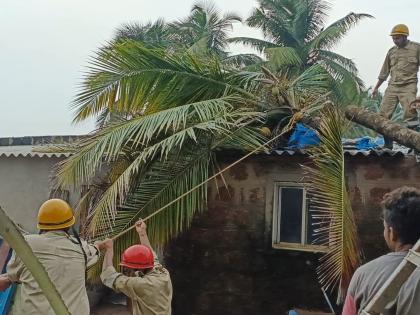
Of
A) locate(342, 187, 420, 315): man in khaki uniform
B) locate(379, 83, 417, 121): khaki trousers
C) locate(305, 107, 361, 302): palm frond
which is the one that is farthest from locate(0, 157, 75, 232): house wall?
locate(342, 187, 420, 315): man in khaki uniform

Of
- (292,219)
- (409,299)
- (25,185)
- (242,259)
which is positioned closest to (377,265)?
(409,299)

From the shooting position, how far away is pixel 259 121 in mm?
7855

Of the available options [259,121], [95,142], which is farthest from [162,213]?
[259,121]

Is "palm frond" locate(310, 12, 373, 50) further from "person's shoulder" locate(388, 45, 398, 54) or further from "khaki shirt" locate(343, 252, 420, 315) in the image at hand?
"khaki shirt" locate(343, 252, 420, 315)

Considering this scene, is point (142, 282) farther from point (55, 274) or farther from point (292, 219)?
point (292, 219)

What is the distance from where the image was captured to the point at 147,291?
4391mm

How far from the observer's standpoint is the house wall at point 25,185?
33.4ft

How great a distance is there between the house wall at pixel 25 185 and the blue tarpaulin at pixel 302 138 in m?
4.33

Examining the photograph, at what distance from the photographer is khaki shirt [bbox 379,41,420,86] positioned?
8.35 m

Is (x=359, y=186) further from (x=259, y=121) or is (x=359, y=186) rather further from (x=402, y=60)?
(x=402, y=60)

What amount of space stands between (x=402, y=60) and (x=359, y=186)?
2.08m

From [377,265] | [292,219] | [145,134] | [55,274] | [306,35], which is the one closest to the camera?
[377,265]

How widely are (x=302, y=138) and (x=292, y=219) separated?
111 centimetres

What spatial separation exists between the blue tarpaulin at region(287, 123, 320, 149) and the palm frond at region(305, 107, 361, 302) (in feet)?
1.69
